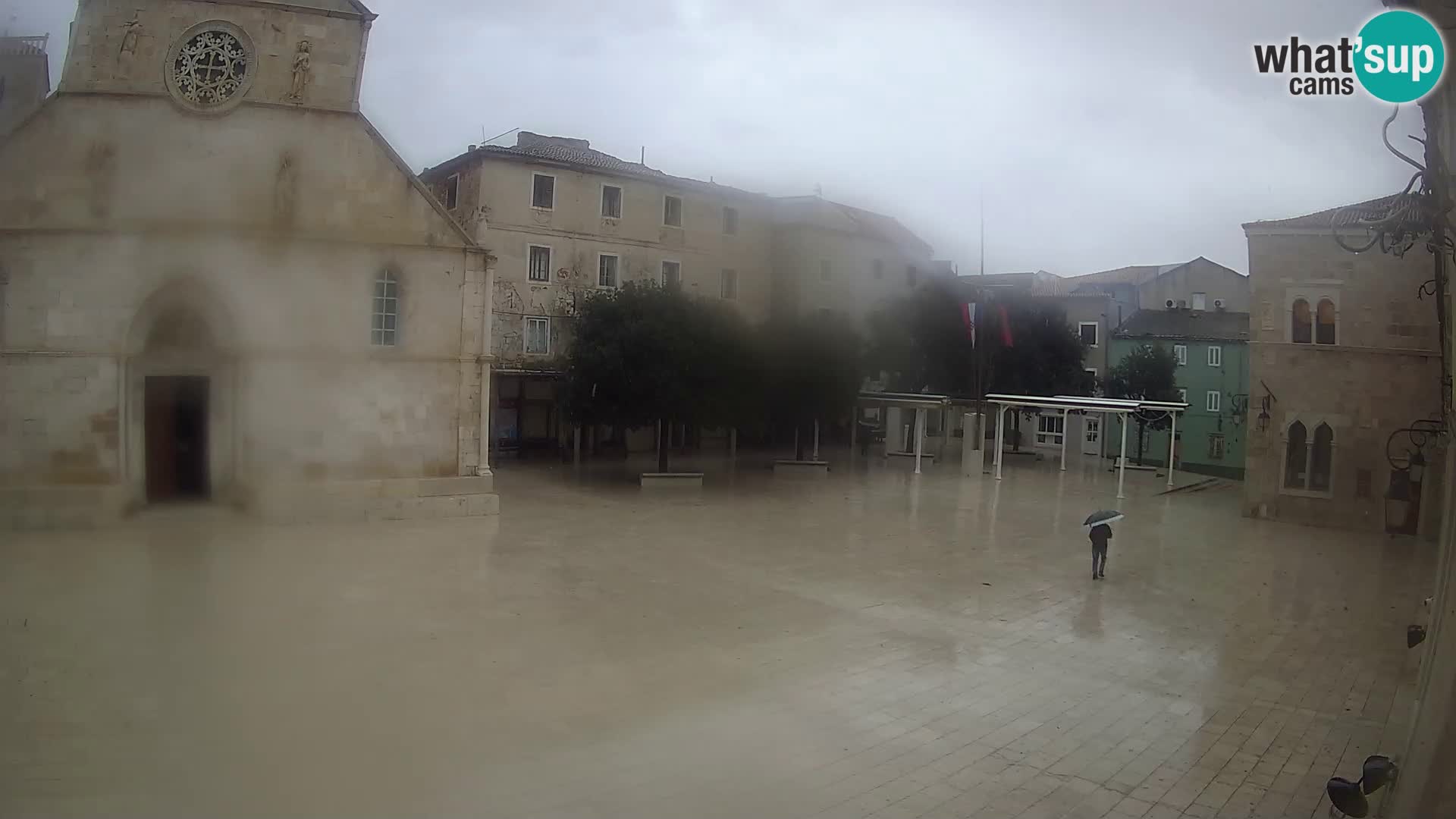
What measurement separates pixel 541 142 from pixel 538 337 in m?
3.53

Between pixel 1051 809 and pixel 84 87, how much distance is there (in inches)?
303

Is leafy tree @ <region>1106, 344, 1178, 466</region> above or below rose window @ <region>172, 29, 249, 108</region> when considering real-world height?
below

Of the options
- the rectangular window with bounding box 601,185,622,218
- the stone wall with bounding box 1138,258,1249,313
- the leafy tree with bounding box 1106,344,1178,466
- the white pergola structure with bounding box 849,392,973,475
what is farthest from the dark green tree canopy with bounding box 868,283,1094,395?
the rectangular window with bounding box 601,185,622,218

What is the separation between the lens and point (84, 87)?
19.5 feet

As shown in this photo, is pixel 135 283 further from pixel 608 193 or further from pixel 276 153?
pixel 608 193

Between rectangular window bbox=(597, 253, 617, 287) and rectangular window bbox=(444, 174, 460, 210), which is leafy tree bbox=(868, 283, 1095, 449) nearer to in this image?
rectangular window bbox=(597, 253, 617, 287)

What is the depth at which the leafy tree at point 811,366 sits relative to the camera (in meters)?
11.2

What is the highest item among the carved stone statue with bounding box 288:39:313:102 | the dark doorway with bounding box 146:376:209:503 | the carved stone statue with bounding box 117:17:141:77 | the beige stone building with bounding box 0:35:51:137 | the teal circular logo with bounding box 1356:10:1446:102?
the carved stone statue with bounding box 288:39:313:102

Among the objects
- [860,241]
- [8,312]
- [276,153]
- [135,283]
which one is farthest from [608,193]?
[8,312]

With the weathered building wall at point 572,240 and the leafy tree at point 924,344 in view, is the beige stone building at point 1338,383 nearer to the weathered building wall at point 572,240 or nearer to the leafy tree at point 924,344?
the leafy tree at point 924,344

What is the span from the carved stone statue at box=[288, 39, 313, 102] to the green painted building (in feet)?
66.4

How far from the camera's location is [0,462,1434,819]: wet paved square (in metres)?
3.46

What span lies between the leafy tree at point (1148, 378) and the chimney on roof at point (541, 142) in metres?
14.5

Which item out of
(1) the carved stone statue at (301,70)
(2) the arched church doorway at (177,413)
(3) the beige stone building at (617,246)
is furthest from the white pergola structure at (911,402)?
(2) the arched church doorway at (177,413)
